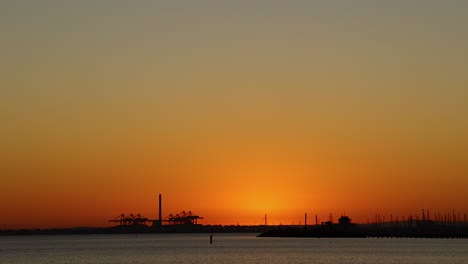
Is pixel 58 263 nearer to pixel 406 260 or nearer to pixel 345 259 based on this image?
pixel 345 259

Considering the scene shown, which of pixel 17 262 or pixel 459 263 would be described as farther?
pixel 17 262

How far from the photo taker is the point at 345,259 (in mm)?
121188

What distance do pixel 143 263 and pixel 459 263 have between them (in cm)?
4244

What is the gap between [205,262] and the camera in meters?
115

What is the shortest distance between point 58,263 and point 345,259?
4044cm

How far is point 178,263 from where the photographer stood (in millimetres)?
116062

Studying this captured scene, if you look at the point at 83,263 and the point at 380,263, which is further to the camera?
the point at 83,263

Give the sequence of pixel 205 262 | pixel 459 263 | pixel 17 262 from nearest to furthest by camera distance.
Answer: pixel 459 263, pixel 205 262, pixel 17 262

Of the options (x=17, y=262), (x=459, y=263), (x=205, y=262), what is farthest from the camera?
(x=17, y=262)

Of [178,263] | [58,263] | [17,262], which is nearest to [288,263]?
[178,263]

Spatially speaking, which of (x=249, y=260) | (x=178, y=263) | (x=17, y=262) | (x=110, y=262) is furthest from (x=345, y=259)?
(x=17, y=262)

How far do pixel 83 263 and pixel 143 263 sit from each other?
8.66 m

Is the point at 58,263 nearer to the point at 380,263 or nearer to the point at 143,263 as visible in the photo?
the point at 143,263

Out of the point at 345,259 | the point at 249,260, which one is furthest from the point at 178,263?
the point at 345,259
